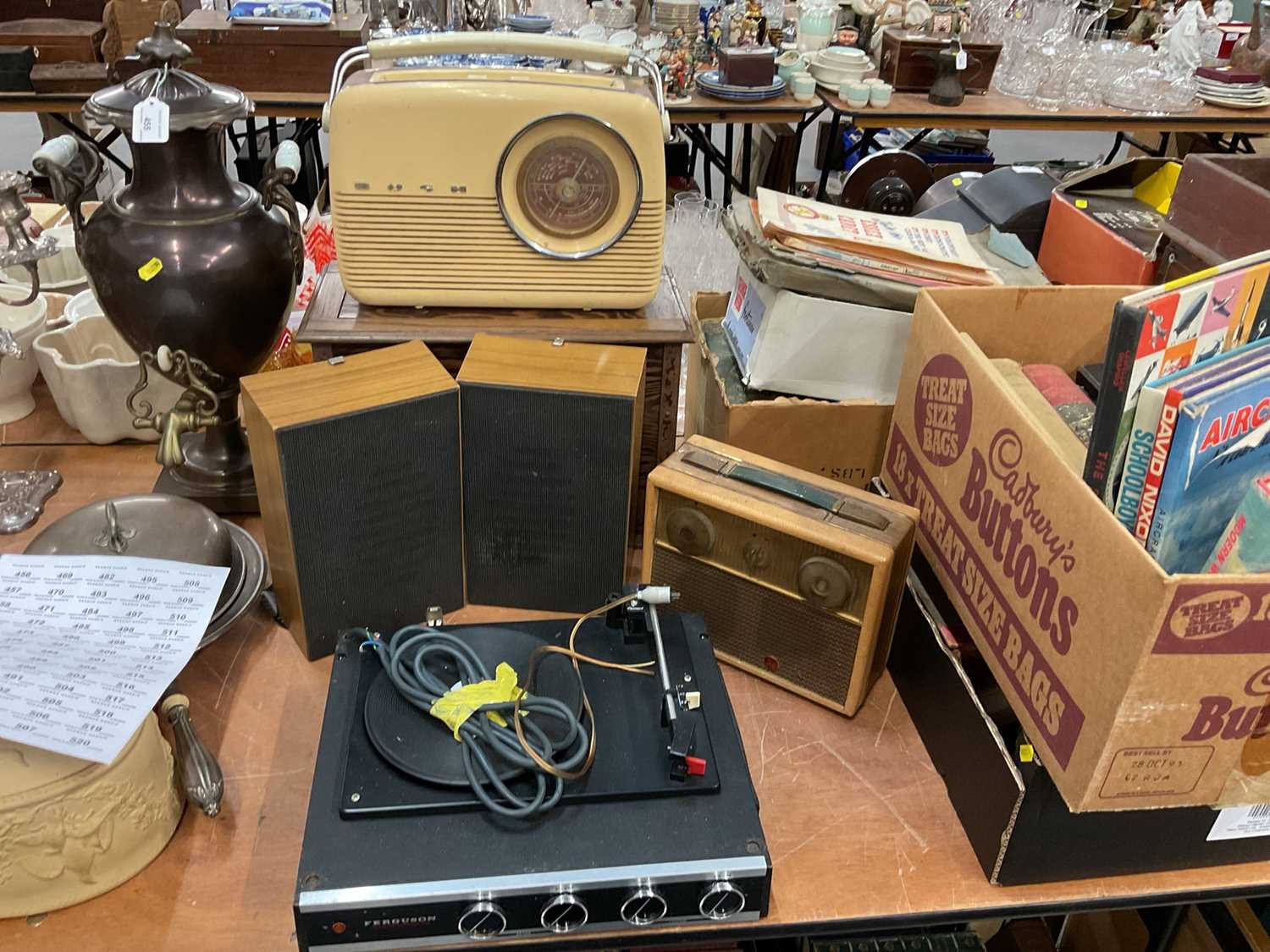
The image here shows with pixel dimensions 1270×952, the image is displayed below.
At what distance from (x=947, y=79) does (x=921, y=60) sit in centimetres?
14

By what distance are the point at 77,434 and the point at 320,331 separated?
554 mm

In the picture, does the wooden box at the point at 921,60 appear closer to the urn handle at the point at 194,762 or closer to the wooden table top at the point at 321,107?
the wooden table top at the point at 321,107

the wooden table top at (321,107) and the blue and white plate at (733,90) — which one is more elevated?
the blue and white plate at (733,90)

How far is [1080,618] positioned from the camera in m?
0.84

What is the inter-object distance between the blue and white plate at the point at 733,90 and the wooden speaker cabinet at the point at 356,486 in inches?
92.2

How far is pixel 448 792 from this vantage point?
0.92 m

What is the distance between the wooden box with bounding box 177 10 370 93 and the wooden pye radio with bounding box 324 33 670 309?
1.91m

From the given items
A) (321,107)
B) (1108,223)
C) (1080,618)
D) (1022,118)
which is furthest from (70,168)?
(1022,118)

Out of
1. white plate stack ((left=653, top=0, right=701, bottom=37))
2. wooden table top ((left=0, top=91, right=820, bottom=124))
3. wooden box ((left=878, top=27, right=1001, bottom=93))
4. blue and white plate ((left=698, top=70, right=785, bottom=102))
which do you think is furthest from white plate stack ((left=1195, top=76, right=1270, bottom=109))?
white plate stack ((left=653, top=0, right=701, bottom=37))

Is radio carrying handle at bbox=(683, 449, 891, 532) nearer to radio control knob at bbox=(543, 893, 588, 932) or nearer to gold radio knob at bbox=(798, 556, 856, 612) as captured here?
gold radio knob at bbox=(798, 556, 856, 612)

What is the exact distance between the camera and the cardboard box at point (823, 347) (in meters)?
1.28

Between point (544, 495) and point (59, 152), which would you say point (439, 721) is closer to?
point (544, 495)

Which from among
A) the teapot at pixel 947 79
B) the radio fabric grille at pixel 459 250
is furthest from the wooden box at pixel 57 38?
the teapot at pixel 947 79

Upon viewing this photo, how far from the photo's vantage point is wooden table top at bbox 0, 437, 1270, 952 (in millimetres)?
910
